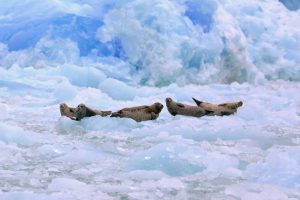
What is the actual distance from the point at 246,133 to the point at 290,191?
184 cm

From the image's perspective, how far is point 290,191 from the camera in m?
3.54

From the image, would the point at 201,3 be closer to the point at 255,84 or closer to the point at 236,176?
the point at 255,84

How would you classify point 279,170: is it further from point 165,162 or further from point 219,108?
point 219,108

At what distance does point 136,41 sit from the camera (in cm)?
991

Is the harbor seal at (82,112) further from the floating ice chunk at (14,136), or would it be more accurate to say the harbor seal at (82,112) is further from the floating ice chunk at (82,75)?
the floating ice chunk at (82,75)

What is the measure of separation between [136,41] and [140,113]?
4122 mm

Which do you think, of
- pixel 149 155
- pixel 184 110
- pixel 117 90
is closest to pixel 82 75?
pixel 117 90

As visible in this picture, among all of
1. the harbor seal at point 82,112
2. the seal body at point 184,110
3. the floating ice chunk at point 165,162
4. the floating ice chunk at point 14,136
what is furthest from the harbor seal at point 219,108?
the floating ice chunk at point 165,162

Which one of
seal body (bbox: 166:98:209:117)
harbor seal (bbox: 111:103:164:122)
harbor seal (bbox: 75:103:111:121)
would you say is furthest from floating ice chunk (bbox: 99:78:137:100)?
harbor seal (bbox: 75:103:111:121)

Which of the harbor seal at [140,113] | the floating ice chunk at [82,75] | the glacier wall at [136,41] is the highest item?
the glacier wall at [136,41]

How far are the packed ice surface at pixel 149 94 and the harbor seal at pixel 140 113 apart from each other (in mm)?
99

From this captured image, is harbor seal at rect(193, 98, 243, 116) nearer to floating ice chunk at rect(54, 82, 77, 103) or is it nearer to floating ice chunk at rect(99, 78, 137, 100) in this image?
floating ice chunk at rect(99, 78, 137, 100)

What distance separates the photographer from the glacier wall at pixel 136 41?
9672 millimetres

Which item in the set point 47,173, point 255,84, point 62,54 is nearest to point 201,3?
point 255,84
